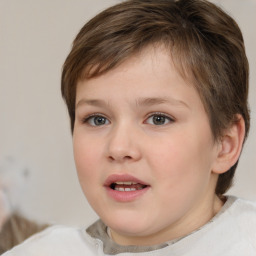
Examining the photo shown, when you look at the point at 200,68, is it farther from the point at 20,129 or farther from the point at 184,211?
the point at 20,129

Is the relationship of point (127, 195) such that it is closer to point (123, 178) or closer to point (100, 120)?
point (123, 178)

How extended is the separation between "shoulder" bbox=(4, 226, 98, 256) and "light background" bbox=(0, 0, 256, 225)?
0.56m

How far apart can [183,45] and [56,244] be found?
56 cm

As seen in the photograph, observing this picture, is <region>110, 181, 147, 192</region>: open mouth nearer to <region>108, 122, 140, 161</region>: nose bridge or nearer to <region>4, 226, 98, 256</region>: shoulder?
<region>108, 122, 140, 161</region>: nose bridge

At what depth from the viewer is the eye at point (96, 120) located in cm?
108

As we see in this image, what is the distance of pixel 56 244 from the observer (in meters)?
1.35

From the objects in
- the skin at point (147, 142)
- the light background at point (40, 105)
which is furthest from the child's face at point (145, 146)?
the light background at point (40, 105)

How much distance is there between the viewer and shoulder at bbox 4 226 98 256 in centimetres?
132

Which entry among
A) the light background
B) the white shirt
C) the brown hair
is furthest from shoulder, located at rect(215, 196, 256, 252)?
the light background

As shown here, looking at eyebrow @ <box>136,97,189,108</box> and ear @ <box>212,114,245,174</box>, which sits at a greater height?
eyebrow @ <box>136,97,189,108</box>

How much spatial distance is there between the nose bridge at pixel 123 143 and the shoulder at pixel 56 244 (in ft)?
1.17

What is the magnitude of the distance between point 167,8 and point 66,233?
55 centimetres

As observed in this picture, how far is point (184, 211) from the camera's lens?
1.07 meters

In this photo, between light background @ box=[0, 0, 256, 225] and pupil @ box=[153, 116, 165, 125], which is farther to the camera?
light background @ box=[0, 0, 256, 225]
